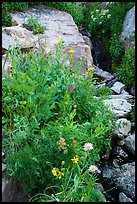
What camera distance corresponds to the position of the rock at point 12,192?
2623 mm

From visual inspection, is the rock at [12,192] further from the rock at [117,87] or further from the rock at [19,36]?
the rock at [117,87]

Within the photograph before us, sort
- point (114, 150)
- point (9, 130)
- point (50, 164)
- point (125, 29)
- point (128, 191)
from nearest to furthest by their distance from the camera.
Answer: point (50, 164), point (9, 130), point (128, 191), point (114, 150), point (125, 29)

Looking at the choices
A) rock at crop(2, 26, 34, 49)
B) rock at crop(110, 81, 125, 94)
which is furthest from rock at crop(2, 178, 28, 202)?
rock at crop(110, 81, 125, 94)

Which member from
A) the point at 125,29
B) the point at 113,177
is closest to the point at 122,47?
the point at 125,29

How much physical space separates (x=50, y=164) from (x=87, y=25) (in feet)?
18.1

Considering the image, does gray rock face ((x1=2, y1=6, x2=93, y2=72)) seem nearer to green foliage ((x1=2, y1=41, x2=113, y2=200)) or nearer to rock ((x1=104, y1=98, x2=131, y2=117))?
rock ((x1=104, y1=98, x2=131, y2=117))

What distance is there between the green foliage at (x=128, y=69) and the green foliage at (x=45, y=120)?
2.26 m

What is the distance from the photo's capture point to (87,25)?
761 centimetres

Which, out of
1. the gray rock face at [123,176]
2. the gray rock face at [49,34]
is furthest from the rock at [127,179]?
the gray rock face at [49,34]

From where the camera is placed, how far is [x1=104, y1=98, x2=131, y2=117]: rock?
4391 millimetres

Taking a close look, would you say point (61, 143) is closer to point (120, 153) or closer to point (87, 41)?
point (120, 153)

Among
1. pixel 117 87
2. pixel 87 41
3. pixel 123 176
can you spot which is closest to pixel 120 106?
pixel 117 87

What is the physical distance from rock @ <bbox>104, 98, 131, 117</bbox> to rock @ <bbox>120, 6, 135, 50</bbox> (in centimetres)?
169

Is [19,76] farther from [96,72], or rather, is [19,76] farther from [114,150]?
[96,72]
